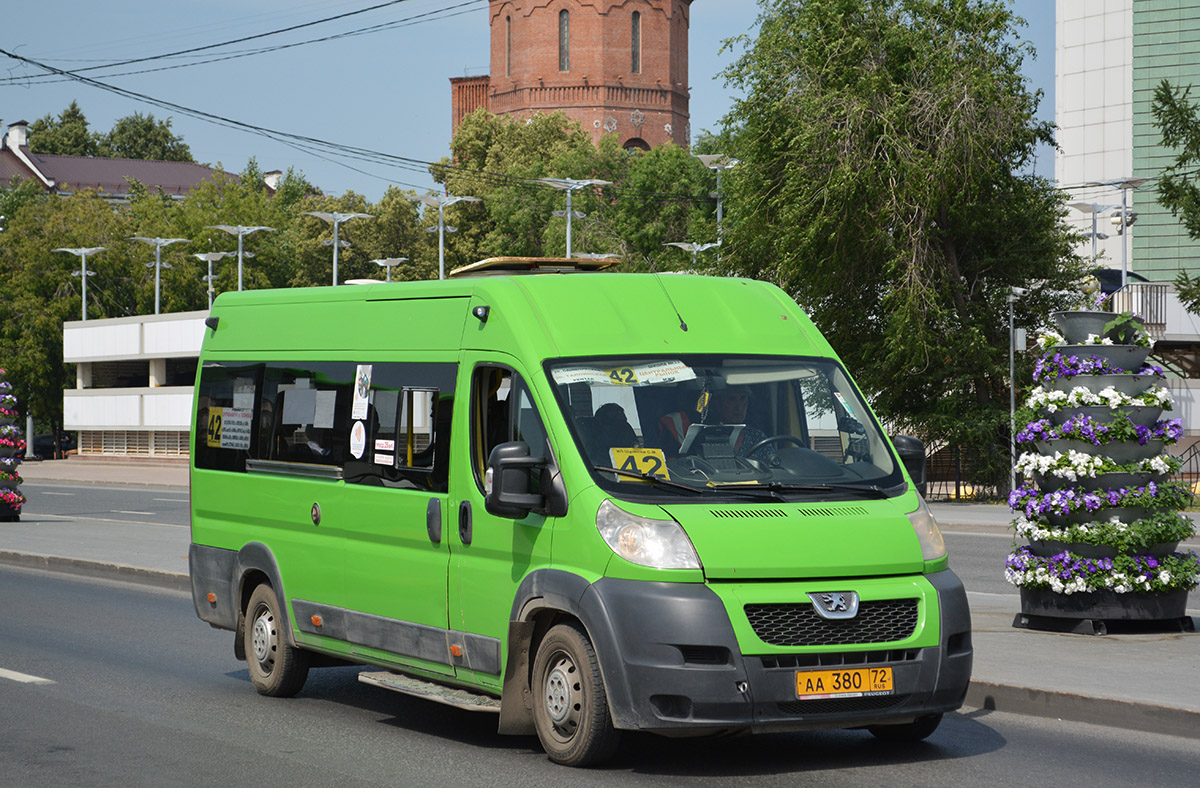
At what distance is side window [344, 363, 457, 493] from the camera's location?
26.8 ft

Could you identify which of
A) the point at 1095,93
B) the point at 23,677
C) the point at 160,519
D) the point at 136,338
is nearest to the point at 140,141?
the point at 136,338

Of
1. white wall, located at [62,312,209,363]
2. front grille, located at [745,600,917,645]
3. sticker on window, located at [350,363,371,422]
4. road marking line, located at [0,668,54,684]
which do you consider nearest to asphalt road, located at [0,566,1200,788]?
road marking line, located at [0,668,54,684]

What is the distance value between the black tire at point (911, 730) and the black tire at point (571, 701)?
1574 millimetres

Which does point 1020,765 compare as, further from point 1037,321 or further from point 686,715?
point 1037,321

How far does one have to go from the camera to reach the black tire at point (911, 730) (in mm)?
7793

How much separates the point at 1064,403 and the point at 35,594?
10.3m

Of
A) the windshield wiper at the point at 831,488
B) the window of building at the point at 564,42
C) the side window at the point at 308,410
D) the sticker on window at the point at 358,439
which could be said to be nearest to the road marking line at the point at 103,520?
the side window at the point at 308,410

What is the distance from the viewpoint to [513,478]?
727 centimetres

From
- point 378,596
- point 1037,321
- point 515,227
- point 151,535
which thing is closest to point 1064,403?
point 378,596

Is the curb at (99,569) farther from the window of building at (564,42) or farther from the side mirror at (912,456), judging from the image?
the window of building at (564,42)

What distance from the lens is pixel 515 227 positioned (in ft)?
279

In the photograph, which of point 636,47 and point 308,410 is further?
point 636,47

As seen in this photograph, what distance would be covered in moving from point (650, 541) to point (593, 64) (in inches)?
3900

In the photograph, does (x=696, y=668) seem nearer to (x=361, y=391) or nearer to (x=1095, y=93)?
(x=361, y=391)
